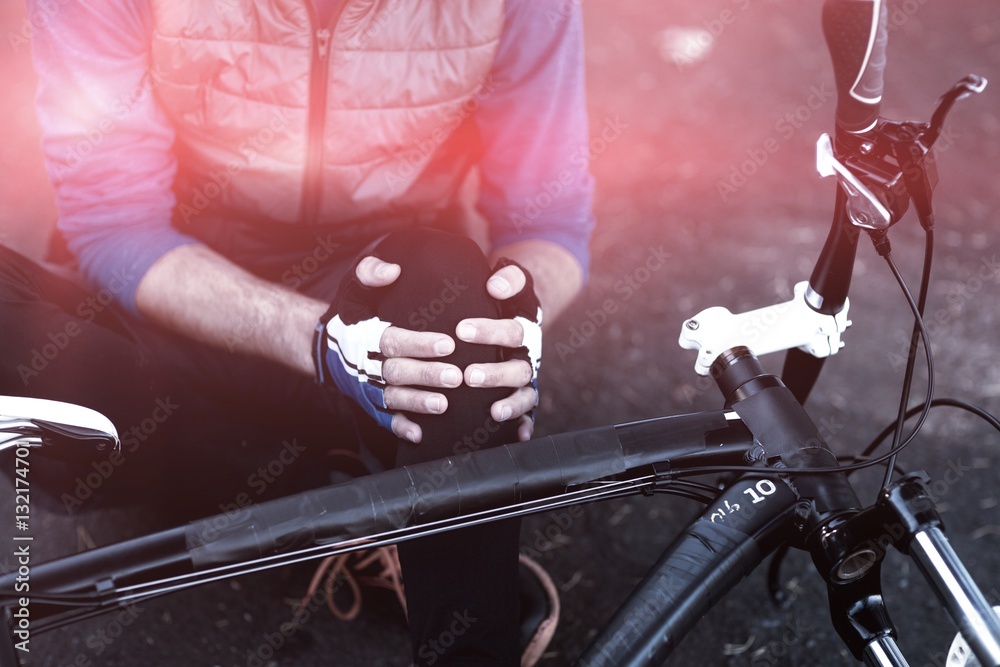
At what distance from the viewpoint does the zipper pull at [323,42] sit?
46.3 inches

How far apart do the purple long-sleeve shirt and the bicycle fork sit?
771 millimetres

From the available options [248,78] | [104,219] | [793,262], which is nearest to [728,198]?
[793,262]

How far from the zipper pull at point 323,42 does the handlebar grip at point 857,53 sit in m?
0.72

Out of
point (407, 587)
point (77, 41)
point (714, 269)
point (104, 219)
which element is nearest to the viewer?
point (407, 587)

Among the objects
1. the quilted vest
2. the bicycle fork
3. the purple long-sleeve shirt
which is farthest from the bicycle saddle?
the bicycle fork

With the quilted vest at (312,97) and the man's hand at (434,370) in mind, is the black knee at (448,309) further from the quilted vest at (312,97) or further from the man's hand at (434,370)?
the quilted vest at (312,97)

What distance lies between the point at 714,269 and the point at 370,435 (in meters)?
1.33

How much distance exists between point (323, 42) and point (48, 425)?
2.14 feet

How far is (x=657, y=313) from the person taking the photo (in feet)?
6.86

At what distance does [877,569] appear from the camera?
29.5 inches

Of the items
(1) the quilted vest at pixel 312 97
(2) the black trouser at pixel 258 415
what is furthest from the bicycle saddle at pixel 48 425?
(1) the quilted vest at pixel 312 97

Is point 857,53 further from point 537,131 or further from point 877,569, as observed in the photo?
point 537,131

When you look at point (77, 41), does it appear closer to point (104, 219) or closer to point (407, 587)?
point (104, 219)

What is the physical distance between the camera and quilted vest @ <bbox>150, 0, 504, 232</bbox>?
118cm
